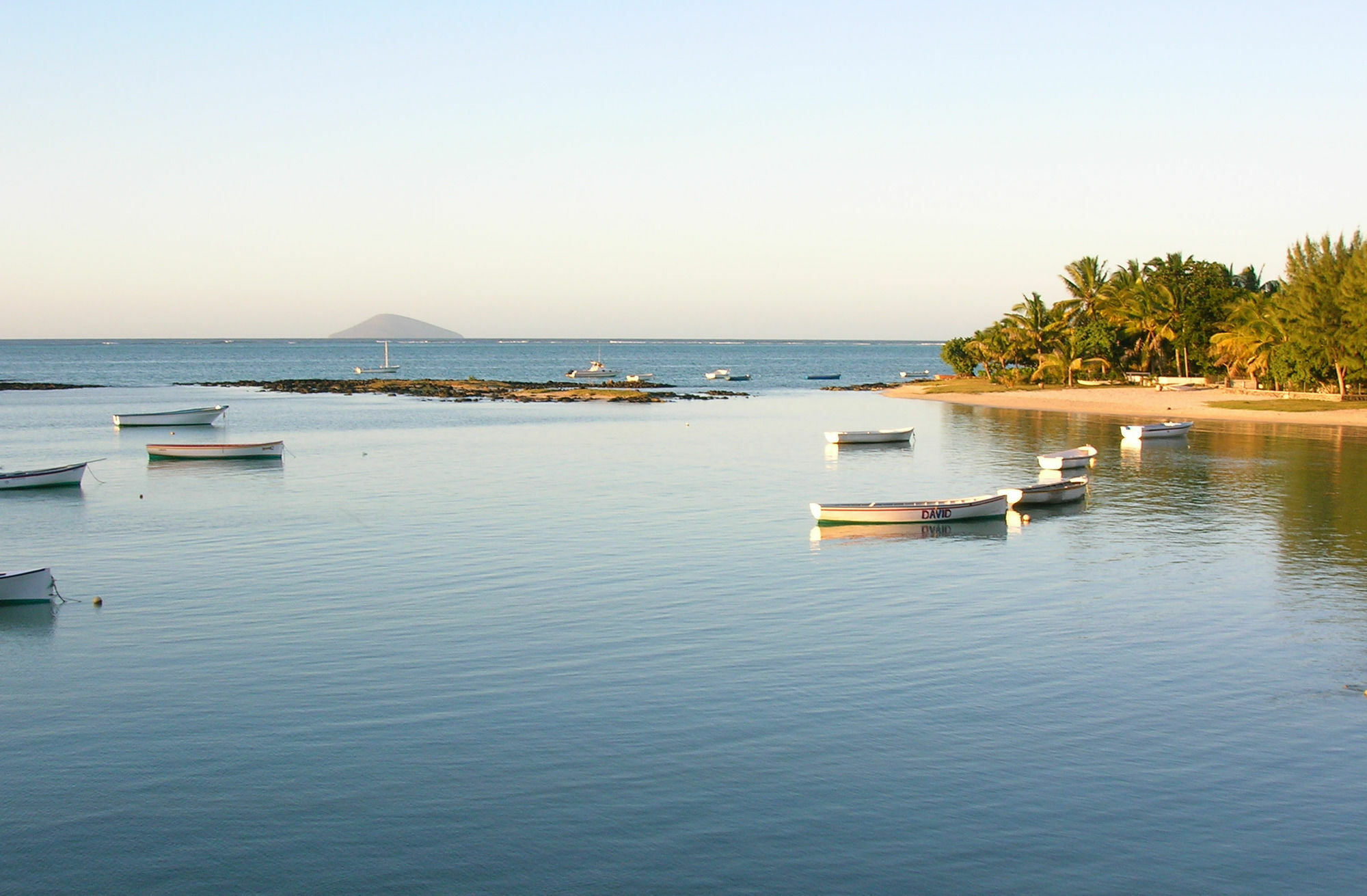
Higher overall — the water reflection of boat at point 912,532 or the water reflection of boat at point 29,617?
the water reflection of boat at point 29,617

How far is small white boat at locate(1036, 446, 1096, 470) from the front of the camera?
57906 mm

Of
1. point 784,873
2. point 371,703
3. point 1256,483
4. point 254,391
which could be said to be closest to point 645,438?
point 1256,483

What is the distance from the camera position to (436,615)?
28656 mm

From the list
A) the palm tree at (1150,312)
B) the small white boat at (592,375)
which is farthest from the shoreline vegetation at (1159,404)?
the small white boat at (592,375)

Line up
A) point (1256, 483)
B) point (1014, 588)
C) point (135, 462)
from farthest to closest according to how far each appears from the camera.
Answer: point (135, 462) → point (1256, 483) → point (1014, 588)

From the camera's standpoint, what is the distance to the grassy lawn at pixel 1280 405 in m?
91.5

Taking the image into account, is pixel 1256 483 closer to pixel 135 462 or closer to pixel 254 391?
pixel 135 462

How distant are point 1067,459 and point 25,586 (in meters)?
45.6

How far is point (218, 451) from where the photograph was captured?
66812mm

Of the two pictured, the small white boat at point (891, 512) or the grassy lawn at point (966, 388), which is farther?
the grassy lawn at point (966, 388)

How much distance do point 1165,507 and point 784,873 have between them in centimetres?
3824

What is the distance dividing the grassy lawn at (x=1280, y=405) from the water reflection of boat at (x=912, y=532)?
200 feet

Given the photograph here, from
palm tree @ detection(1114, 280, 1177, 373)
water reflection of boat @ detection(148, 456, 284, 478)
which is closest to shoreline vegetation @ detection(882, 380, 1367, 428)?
palm tree @ detection(1114, 280, 1177, 373)

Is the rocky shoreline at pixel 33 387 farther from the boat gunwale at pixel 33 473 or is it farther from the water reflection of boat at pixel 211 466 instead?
the boat gunwale at pixel 33 473
